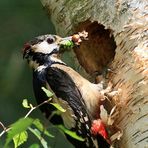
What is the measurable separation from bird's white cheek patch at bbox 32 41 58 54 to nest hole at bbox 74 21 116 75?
0.27 meters

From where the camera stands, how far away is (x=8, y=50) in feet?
24.0

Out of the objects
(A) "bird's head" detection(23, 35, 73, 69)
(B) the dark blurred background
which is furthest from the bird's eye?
(B) the dark blurred background

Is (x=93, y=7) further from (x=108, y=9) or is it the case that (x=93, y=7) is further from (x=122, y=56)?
(x=122, y=56)

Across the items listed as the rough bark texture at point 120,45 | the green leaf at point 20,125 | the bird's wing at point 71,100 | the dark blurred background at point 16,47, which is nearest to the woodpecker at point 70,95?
the bird's wing at point 71,100

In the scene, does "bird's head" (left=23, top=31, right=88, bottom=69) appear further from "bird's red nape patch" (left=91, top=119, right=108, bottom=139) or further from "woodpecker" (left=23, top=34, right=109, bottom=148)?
"bird's red nape patch" (left=91, top=119, right=108, bottom=139)

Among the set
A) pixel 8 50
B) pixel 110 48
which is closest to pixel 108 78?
pixel 110 48

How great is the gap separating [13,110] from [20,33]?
3.01ft

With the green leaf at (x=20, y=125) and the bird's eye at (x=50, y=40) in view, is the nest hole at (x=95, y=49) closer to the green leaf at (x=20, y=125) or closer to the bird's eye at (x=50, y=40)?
the bird's eye at (x=50, y=40)

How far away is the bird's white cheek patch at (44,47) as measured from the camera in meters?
4.51

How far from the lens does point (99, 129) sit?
3861mm

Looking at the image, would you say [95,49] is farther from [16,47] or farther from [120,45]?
[16,47]

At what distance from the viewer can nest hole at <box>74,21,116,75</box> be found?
13.6ft

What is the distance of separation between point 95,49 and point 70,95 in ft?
1.34

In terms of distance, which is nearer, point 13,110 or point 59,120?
point 59,120
